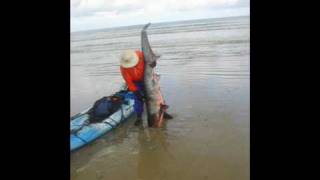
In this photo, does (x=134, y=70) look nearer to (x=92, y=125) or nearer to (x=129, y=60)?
(x=129, y=60)

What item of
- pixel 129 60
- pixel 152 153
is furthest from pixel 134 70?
pixel 152 153

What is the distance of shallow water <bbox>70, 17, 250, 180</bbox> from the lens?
3.41 meters

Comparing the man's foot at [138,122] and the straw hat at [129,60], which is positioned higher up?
the straw hat at [129,60]

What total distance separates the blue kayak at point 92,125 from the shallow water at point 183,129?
0.07 meters

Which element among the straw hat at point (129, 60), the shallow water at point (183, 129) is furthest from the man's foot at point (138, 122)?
the straw hat at point (129, 60)

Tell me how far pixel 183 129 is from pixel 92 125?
3.24 ft

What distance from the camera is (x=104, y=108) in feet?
13.4

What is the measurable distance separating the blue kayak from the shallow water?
7 cm

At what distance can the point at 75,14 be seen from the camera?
430 centimetres

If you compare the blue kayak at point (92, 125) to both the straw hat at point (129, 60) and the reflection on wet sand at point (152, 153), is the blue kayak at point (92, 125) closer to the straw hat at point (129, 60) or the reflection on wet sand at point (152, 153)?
the reflection on wet sand at point (152, 153)

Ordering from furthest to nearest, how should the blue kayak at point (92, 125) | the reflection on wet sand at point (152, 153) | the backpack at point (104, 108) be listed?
the backpack at point (104, 108), the blue kayak at point (92, 125), the reflection on wet sand at point (152, 153)

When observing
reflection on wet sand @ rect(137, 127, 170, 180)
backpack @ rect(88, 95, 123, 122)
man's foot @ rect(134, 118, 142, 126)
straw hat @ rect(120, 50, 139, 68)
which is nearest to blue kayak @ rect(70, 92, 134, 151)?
backpack @ rect(88, 95, 123, 122)

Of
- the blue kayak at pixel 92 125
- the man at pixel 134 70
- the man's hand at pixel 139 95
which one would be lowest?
the blue kayak at pixel 92 125

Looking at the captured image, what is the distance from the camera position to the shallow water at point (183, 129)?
11.2 ft
